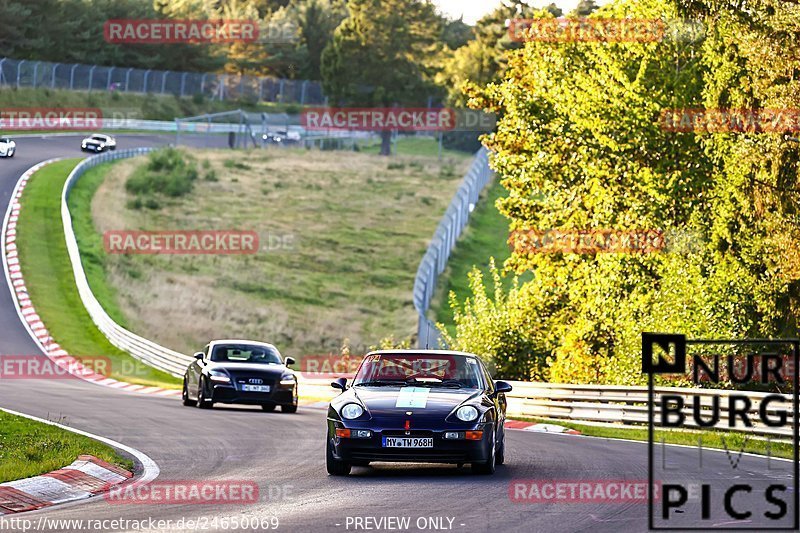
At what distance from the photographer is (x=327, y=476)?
14.0m

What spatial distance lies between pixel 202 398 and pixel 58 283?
1109 inches

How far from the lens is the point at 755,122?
2917 centimetres

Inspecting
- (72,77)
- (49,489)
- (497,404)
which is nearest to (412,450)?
(497,404)

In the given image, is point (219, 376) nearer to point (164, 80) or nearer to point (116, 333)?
point (116, 333)

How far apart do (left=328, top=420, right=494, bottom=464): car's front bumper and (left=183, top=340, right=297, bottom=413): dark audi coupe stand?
11201mm

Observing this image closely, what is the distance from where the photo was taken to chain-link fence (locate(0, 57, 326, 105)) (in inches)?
3625

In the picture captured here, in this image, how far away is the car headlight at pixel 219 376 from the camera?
24.9m

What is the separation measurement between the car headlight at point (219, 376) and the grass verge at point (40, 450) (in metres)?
6.78

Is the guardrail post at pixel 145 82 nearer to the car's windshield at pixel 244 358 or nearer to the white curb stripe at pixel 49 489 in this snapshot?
the car's windshield at pixel 244 358

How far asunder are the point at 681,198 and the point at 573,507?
21.3 m

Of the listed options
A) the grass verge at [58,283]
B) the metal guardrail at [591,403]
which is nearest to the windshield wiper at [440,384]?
the metal guardrail at [591,403]

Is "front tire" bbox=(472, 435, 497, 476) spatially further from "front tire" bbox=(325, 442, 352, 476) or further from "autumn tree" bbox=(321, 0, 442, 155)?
"autumn tree" bbox=(321, 0, 442, 155)

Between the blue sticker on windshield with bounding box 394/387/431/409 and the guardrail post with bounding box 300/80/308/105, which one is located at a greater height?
the guardrail post with bounding box 300/80/308/105

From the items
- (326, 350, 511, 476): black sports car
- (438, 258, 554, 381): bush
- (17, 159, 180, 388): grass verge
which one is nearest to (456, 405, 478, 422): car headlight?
(326, 350, 511, 476): black sports car
